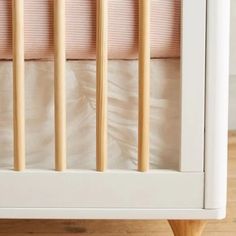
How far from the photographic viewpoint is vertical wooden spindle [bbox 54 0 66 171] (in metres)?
0.99

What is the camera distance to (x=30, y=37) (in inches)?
39.8

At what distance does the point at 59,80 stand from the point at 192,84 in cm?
22

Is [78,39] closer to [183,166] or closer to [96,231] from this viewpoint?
[183,166]

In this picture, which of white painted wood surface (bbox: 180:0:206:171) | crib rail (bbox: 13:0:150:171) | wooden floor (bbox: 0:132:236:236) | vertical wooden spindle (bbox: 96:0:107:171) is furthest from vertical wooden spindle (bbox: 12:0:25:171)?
wooden floor (bbox: 0:132:236:236)

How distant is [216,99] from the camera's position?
103cm

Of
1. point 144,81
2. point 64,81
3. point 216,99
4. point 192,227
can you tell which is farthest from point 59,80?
point 192,227

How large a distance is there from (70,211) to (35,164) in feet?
0.33

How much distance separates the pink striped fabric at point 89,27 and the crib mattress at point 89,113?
0.03m

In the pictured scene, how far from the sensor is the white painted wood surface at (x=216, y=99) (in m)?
1.01

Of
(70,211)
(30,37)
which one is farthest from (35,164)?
(30,37)

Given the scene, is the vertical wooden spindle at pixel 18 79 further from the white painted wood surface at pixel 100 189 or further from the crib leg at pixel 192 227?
the crib leg at pixel 192 227

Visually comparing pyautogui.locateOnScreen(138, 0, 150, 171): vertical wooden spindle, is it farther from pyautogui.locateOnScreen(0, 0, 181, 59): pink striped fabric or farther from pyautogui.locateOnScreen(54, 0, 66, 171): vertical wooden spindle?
pyautogui.locateOnScreen(54, 0, 66, 171): vertical wooden spindle

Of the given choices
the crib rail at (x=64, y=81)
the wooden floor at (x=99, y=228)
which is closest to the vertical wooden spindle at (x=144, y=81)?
the crib rail at (x=64, y=81)

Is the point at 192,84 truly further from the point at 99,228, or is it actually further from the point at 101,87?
the point at 99,228
